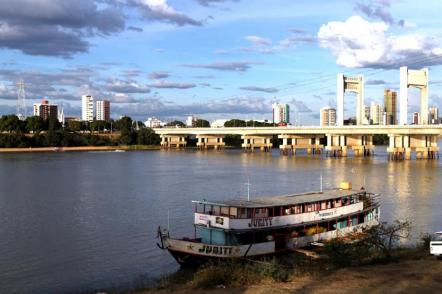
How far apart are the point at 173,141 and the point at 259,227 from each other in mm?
164021

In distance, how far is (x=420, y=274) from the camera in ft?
65.3

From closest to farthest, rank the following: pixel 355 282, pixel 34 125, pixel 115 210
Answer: pixel 355 282 → pixel 115 210 → pixel 34 125

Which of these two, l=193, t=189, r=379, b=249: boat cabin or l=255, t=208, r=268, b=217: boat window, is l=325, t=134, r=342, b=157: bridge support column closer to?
l=193, t=189, r=379, b=249: boat cabin

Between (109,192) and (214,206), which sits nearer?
(214,206)

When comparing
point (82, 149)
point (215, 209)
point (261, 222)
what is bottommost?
point (82, 149)

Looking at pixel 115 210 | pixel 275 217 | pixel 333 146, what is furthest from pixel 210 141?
pixel 275 217

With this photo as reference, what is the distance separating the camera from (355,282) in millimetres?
19203

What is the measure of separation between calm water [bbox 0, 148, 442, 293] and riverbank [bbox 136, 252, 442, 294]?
7.50 metres

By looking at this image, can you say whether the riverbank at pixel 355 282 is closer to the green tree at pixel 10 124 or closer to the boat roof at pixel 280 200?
the boat roof at pixel 280 200

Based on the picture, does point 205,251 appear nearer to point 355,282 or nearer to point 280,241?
point 280,241

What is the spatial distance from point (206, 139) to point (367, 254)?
155m

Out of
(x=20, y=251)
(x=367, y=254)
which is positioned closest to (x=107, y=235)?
(x=20, y=251)

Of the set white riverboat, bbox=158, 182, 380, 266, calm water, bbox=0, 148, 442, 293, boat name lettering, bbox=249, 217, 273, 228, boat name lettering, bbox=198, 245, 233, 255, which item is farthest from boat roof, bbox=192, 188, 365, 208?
calm water, bbox=0, 148, 442, 293

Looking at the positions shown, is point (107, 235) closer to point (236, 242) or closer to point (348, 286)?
point (236, 242)
